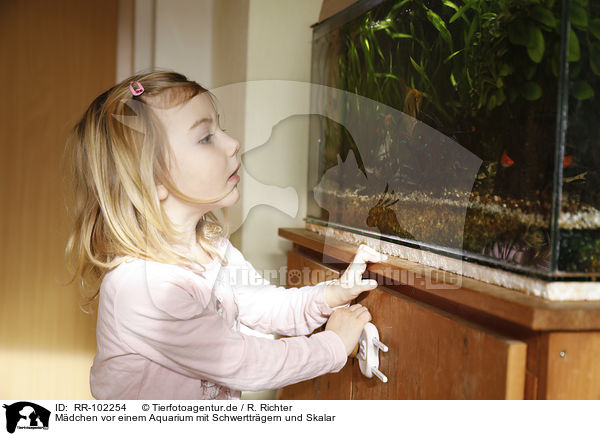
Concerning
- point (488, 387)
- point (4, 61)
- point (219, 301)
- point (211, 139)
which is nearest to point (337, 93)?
point (211, 139)

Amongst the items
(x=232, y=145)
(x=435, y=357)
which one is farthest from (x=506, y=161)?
(x=232, y=145)

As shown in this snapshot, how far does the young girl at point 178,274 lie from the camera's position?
0.58 m

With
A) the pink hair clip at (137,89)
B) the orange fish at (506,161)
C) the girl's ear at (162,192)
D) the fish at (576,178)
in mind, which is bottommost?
the girl's ear at (162,192)

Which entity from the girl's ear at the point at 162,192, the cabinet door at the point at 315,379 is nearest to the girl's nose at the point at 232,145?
the girl's ear at the point at 162,192

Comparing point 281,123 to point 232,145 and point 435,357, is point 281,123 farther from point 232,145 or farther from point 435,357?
point 435,357

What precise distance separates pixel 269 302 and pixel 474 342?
0.34m

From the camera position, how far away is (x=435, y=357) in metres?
0.47

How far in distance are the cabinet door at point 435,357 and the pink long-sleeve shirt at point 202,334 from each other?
6 centimetres

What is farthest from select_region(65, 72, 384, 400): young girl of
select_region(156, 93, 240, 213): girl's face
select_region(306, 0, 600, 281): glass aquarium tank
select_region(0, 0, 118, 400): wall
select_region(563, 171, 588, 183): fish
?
select_region(0, 0, 118, 400): wall

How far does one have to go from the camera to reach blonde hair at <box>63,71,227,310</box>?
62 cm
